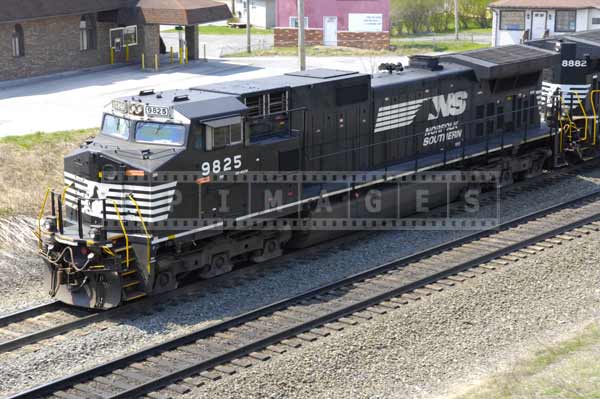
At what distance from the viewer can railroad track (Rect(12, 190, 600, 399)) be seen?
39.3ft

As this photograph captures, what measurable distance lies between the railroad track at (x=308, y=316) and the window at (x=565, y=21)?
30052 mm

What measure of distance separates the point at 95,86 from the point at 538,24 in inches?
1005

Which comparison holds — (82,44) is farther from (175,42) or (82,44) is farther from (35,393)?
(35,393)

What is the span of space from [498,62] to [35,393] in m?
13.8

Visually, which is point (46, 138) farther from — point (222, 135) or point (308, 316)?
point (308, 316)

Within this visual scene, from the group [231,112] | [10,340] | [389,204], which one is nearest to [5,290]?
[10,340]

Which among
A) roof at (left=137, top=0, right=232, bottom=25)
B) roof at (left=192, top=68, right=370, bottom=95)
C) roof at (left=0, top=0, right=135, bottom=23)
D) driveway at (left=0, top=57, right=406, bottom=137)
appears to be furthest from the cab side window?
roof at (left=137, top=0, right=232, bottom=25)

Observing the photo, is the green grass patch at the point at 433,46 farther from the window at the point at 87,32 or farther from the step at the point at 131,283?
the step at the point at 131,283

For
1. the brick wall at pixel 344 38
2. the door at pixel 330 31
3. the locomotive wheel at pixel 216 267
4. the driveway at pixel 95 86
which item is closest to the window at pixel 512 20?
the brick wall at pixel 344 38

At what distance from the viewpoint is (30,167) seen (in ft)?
69.6

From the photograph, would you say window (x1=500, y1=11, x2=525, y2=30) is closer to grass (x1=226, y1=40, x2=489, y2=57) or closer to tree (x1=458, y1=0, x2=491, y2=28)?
grass (x1=226, y1=40, x2=489, y2=57)

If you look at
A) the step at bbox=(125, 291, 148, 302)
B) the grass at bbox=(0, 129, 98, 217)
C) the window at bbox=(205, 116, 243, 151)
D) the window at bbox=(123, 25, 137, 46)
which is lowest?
the step at bbox=(125, 291, 148, 302)

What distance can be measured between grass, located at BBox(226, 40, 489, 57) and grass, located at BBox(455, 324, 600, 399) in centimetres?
3598

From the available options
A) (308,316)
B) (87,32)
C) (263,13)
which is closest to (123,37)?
(87,32)
